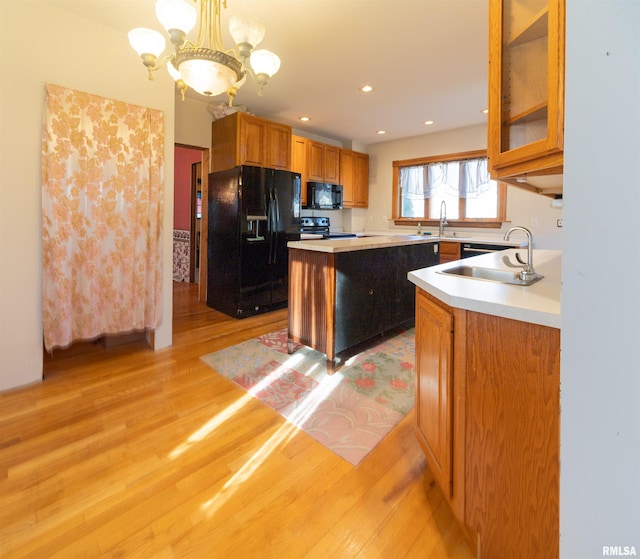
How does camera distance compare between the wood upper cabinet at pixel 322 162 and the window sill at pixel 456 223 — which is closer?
the window sill at pixel 456 223

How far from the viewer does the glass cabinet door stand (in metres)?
0.95

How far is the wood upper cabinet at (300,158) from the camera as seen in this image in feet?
15.7

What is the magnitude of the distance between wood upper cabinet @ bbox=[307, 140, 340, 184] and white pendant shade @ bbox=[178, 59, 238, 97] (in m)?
3.33

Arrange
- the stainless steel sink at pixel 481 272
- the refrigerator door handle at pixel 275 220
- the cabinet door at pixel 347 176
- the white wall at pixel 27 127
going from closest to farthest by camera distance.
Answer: the stainless steel sink at pixel 481 272
the white wall at pixel 27 127
the refrigerator door handle at pixel 275 220
the cabinet door at pixel 347 176

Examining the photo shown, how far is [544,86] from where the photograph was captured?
1.08m

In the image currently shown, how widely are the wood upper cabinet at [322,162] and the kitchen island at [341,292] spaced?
97.5 inches

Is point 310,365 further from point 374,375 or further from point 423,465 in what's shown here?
point 423,465

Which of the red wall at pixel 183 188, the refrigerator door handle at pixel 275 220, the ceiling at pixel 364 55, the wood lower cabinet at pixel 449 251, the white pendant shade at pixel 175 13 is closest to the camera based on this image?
Result: the white pendant shade at pixel 175 13

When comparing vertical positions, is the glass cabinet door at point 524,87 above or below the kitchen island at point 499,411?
above

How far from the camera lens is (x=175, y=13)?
1.50 meters

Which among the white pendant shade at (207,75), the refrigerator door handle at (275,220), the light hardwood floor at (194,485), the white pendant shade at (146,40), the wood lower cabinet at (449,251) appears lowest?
the light hardwood floor at (194,485)

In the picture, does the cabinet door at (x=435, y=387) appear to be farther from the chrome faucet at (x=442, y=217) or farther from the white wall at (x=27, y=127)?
the chrome faucet at (x=442, y=217)

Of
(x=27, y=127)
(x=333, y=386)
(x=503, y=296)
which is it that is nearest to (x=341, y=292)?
(x=333, y=386)

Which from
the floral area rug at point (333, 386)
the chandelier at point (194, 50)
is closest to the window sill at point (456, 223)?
the floral area rug at point (333, 386)
